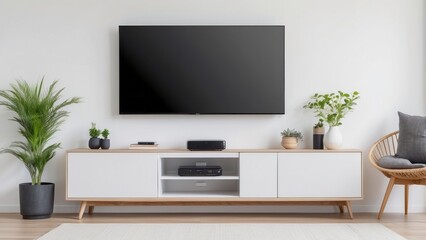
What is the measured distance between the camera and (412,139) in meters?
4.65

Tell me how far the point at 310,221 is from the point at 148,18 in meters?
2.35

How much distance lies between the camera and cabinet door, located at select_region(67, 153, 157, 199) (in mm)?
4664

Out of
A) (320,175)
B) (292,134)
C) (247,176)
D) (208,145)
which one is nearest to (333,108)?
(292,134)

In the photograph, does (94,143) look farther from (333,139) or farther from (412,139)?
(412,139)

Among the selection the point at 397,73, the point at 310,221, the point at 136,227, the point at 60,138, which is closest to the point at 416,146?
the point at 397,73

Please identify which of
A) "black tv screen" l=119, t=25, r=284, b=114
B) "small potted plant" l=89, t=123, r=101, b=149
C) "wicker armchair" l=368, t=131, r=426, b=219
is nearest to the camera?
"wicker armchair" l=368, t=131, r=426, b=219

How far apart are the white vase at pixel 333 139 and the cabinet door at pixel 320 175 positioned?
114 millimetres

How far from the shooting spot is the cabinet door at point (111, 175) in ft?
15.3

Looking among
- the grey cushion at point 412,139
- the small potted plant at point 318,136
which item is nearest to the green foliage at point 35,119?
the small potted plant at point 318,136

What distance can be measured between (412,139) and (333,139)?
0.67 meters

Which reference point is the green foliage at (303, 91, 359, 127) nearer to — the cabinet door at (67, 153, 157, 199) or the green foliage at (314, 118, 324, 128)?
the green foliage at (314, 118, 324, 128)

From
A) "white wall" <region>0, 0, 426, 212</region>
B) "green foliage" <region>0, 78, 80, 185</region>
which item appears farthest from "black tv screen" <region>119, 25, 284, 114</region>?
"green foliage" <region>0, 78, 80, 185</region>

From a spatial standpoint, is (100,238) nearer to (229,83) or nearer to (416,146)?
(229,83)

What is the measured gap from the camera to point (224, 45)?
494 centimetres
